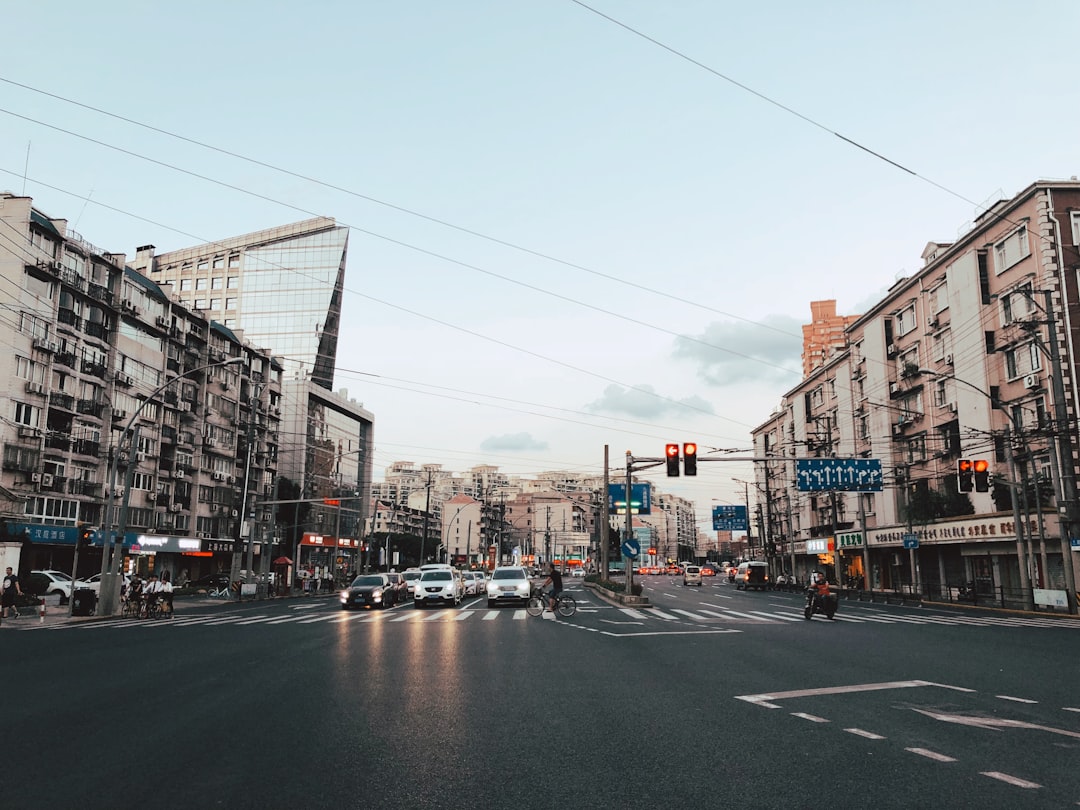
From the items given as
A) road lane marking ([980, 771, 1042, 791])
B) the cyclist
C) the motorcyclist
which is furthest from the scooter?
road lane marking ([980, 771, 1042, 791])

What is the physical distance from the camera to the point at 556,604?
87.7 ft

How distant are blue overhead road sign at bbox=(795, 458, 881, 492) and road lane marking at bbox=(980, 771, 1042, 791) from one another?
3008cm

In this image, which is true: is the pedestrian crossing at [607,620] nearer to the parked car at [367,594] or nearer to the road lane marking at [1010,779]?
the parked car at [367,594]

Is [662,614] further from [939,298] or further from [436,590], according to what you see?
[939,298]

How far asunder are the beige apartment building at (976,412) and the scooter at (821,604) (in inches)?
193

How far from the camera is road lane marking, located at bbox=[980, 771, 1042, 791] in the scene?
5879mm

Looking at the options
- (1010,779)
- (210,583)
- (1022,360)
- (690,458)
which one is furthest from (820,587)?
(210,583)

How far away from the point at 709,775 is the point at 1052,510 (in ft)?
133

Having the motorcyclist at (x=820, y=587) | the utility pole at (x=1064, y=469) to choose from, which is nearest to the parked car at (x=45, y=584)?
the motorcyclist at (x=820, y=587)

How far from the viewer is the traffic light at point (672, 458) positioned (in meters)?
26.0

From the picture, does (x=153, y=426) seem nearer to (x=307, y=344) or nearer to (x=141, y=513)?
(x=141, y=513)

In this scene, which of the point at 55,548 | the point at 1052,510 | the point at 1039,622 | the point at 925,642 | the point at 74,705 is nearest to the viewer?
the point at 74,705

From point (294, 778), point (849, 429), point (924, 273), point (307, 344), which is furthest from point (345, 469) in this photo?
point (294, 778)

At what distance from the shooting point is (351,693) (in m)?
10.3
